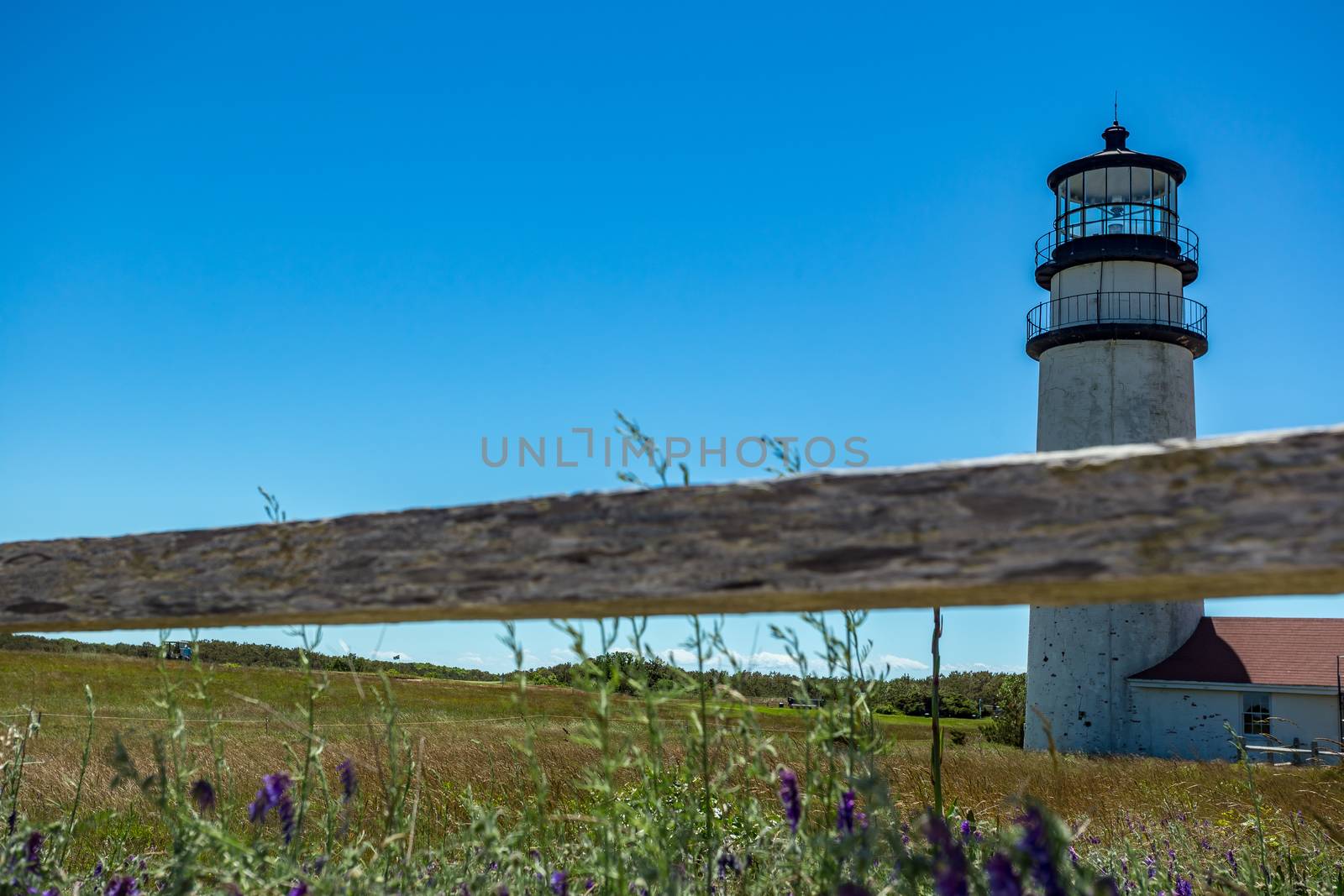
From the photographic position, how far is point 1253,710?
80.3 feet

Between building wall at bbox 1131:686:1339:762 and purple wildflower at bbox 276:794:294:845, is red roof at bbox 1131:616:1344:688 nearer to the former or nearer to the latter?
building wall at bbox 1131:686:1339:762

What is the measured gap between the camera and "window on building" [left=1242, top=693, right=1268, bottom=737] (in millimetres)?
23844

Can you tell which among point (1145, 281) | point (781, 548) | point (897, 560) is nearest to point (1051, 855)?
point (897, 560)

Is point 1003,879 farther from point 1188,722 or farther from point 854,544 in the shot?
point 1188,722

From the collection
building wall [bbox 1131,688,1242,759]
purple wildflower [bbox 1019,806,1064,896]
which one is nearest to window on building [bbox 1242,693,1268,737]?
building wall [bbox 1131,688,1242,759]

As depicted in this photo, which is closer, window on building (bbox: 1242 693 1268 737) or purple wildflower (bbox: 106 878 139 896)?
purple wildflower (bbox: 106 878 139 896)

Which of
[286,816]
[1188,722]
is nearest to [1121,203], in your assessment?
[1188,722]

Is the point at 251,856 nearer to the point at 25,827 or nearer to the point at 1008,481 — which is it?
the point at 25,827

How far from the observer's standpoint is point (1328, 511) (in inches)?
49.4

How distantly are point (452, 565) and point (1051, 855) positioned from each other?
978 mm

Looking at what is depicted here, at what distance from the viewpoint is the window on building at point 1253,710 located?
A: 78.2ft

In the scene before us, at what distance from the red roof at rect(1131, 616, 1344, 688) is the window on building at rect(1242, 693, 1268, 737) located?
→ 44 centimetres

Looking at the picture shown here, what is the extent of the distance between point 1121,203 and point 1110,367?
430 centimetres

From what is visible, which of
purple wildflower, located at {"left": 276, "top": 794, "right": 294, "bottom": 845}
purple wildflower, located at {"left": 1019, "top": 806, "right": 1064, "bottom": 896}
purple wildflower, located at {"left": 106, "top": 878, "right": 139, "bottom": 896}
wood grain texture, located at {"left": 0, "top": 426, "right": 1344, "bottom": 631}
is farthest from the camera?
purple wildflower, located at {"left": 276, "top": 794, "right": 294, "bottom": 845}
